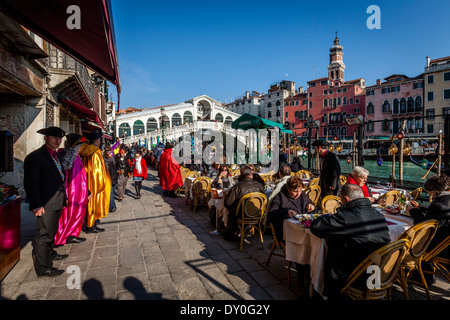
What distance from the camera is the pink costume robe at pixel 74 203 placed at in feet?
12.0

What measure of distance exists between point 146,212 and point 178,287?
3.42m

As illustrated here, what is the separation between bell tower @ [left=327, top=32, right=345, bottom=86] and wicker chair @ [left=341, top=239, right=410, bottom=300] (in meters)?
58.7

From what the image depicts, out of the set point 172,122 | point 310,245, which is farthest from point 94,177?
point 172,122

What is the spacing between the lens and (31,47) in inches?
175

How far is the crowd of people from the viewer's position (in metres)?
2.05

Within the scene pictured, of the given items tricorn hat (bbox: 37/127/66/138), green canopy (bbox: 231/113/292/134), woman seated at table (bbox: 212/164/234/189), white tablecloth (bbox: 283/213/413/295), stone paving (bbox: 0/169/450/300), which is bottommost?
stone paving (bbox: 0/169/450/300)

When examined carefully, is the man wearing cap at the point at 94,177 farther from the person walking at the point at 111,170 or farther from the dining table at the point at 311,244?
the dining table at the point at 311,244

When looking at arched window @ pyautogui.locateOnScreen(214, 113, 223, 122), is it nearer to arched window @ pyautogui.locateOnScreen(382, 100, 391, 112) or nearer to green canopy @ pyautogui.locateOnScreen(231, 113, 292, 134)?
arched window @ pyautogui.locateOnScreen(382, 100, 391, 112)

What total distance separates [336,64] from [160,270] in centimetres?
6121

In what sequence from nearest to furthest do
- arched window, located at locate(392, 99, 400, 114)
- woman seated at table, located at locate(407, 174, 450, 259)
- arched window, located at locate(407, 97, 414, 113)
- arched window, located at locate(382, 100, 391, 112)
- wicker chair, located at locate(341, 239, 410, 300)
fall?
wicker chair, located at locate(341, 239, 410, 300) < woman seated at table, located at locate(407, 174, 450, 259) < arched window, located at locate(407, 97, 414, 113) < arched window, located at locate(392, 99, 400, 114) < arched window, located at locate(382, 100, 391, 112)

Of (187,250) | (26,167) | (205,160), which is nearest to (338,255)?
(187,250)

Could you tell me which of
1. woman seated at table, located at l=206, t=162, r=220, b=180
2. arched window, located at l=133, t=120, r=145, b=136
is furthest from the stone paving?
arched window, located at l=133, t=120, r=145, b=136

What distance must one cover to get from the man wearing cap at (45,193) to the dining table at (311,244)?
2.72 m
